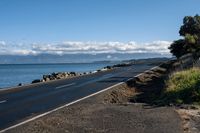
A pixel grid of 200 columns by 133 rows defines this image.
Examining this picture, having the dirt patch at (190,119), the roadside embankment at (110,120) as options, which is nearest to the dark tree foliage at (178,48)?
the roadside embankment at (110,120)

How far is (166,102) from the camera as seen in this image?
18.8m

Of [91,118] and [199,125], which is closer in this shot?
[199,125]

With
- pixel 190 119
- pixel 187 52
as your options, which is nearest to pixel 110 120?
pixel 190 119

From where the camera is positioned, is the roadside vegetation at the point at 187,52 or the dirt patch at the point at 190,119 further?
the roadside vegetation at the point at 187,52

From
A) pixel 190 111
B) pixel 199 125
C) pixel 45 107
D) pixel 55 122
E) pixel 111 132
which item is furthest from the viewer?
pixel 45 107

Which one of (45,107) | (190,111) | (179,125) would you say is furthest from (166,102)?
(179,125)

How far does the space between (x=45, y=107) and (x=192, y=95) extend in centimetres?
591

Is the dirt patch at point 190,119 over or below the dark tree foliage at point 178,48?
below

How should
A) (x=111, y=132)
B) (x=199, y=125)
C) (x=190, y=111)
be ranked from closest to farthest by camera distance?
(x=111, y=132), (x=199, y=125), (x=190, y=111)

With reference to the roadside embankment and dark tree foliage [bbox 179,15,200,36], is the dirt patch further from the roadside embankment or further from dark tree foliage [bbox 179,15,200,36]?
dark tree foliage [bbox 179,15,200,36]

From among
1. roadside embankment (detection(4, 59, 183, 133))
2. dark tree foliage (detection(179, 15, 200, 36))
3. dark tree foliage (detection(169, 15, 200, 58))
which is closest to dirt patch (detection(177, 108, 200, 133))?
roadside embankment (detection(4, 59, 183, 133))

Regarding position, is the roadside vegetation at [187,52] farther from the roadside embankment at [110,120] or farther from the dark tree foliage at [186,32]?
the roadside embankment at [110,120]

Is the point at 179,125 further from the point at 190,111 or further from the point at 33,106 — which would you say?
the point at 33,106

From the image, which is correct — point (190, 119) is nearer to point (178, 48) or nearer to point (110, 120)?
point (110, 120)
